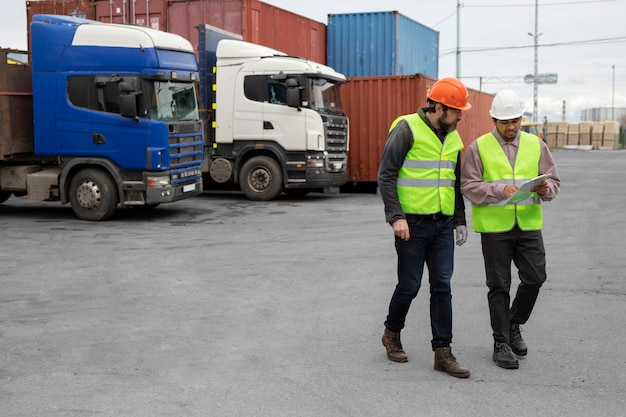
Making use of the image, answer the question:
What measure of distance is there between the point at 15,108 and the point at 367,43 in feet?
39.9

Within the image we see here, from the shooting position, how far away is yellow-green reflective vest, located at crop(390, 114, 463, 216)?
4992mm

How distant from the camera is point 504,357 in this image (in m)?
5.07

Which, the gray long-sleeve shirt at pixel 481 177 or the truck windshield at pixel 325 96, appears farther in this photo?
the truck windshield at pixel 325 96

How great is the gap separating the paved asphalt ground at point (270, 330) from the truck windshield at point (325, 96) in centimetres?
533

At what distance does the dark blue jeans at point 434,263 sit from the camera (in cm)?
502

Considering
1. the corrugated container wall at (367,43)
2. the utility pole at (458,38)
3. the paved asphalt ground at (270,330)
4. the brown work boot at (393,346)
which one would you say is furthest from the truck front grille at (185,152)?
the utility pole at (458,38)

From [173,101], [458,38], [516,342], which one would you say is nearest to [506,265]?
[516,342]

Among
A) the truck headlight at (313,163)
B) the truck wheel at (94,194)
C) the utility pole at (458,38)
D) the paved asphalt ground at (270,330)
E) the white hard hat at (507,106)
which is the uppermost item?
the utility pole at (458,38)

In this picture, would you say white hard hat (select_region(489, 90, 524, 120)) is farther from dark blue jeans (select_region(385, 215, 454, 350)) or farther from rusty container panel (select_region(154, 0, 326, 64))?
rusty container panel (select_region(154, 0, 326, 64))

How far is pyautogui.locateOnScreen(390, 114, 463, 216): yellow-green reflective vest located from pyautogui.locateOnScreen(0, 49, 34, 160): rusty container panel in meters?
10.2

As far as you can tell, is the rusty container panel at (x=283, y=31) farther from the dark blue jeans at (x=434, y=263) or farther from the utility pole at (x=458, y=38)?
Result: the utility pole at (x=458, y=38)

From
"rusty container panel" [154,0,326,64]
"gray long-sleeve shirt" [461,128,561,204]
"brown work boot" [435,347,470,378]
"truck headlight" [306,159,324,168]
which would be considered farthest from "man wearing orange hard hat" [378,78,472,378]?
"rusty container panel" [154,0,326,64]

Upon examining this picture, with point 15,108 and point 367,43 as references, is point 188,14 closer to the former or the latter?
point 15,108

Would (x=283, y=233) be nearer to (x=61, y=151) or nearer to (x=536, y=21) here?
(x=61, y=151)
